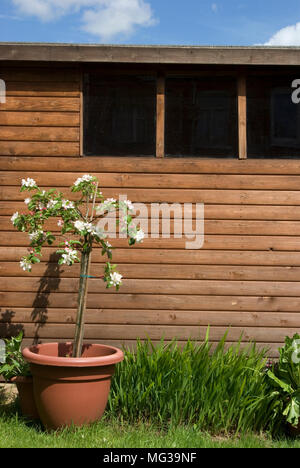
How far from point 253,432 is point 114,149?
10.0 ft

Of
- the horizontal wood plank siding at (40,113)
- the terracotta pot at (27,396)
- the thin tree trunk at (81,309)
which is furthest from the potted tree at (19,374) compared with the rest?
the horizontal wood plank siding at (40,113)

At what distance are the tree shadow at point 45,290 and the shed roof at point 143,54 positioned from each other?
6.78 feet

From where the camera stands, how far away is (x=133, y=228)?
4.30 m

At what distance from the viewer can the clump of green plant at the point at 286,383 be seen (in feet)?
14.3

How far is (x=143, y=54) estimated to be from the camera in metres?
5.29

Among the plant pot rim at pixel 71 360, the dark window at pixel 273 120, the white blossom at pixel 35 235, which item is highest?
the dark window at pixel 273 120

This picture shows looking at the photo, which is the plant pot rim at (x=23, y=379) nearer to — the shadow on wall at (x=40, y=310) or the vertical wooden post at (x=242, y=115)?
the shadow on wall at (x=40, y=310)

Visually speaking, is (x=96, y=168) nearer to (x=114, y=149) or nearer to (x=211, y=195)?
(x=114, y=149)

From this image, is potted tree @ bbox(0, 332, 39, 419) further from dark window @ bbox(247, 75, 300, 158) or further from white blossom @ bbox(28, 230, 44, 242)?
dark window @ bbox(247, 75, 300, 158)

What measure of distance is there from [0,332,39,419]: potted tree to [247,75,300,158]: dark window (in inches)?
121

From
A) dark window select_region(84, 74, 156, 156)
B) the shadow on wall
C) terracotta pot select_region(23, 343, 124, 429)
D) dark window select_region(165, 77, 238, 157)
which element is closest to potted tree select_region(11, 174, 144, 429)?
terracotta pot select_region(23, 343, 124, 429)

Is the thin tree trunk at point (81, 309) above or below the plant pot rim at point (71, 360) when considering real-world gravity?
above

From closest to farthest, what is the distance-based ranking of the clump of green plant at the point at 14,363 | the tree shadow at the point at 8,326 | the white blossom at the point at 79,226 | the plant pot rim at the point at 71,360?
1. the plant pot rim at the point at 71,360
2. the white blossom at the point at 79,226
3. the clump of green plant at the point at 14,363
4. the tree shadow at the point at 8,326
